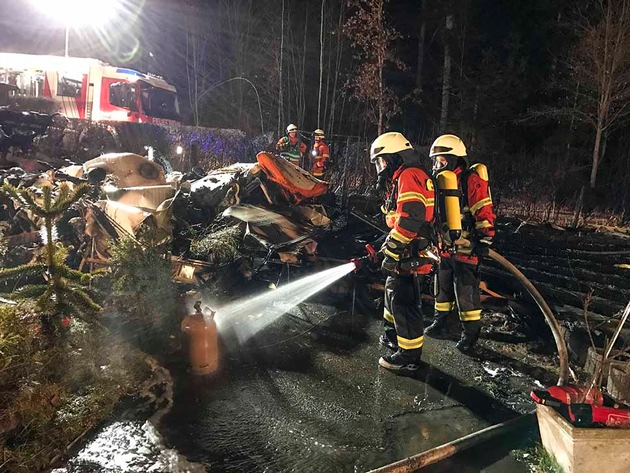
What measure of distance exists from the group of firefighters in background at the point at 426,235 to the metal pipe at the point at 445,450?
43.1 inches

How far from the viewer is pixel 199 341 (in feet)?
12.4

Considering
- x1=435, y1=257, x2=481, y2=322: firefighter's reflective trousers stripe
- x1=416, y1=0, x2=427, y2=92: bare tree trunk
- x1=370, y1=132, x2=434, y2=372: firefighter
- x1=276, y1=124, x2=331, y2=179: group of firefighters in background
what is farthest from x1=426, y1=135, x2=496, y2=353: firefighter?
x1=416, y1=0, x2=427, y2=92: bare tree trunk

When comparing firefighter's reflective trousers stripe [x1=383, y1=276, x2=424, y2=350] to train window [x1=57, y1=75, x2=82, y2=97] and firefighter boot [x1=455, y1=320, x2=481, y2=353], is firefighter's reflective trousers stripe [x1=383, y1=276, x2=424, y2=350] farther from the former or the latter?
train window [x1=57, y1=75, x2=82, y2=97]

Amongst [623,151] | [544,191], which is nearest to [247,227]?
[544,191]

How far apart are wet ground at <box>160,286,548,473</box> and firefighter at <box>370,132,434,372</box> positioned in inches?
14.8

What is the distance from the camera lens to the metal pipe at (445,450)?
8.15 ft

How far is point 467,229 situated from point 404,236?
1155 mm

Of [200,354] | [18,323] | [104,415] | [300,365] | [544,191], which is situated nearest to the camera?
[18,323]

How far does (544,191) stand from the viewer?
452 inches

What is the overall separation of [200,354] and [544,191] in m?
10.7

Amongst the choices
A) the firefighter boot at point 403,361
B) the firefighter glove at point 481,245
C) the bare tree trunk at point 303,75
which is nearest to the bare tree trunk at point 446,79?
the bare tree trunk at point 303,75

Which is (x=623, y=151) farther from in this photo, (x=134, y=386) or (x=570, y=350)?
(x=134, y=386)

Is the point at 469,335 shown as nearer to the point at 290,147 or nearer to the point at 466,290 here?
the point at 466,290

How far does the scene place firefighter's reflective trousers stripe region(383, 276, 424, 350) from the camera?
396 centimetres
